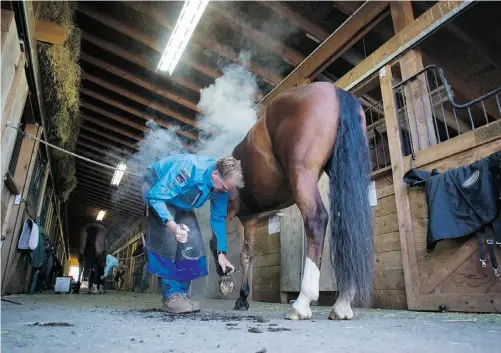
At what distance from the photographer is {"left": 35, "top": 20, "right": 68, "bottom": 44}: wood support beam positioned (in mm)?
3590

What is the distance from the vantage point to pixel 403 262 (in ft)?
9.98

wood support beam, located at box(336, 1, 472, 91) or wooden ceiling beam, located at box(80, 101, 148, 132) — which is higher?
wooden ceiling beam, located at box(80, 101, 148, 132)

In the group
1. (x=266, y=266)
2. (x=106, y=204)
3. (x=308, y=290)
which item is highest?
(x=106, y=204)

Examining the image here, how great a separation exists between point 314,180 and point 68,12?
3.72 m

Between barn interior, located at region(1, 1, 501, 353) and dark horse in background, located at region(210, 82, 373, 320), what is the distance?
0.24 meters

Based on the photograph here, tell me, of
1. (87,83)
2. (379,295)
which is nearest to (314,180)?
(379,295)

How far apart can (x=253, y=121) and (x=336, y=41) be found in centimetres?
174

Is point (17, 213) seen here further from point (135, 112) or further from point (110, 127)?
point (110, 127)

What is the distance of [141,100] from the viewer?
632 cm

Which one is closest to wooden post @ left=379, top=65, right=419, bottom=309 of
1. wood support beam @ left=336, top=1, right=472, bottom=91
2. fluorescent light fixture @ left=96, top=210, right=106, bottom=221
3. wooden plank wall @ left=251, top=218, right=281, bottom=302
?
wood support beam @ left=336, top=1, right=472, bottom=91

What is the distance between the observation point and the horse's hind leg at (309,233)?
5.95 ft

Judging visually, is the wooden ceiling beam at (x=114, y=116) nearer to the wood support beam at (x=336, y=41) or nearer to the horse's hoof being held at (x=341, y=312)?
the wood support beam at (x=336, y=41)

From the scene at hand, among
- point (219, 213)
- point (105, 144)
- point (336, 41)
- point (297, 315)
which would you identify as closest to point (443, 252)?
point (297, 315)

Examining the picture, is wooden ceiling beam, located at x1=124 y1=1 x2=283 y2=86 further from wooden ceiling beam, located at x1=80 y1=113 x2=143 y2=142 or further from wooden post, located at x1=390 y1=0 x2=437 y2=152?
wooden ceiling beam, located at x1=80 y1=113 x2=143 y2=142
